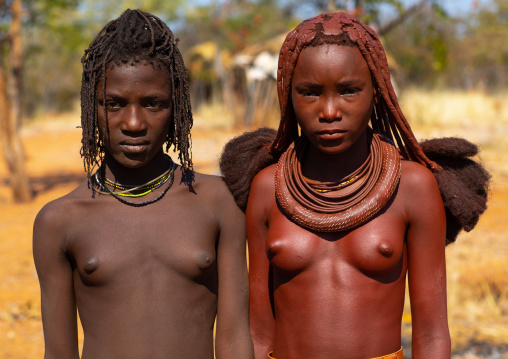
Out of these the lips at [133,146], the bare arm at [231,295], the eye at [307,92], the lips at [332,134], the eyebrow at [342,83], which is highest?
the eyebrow at [342,83]

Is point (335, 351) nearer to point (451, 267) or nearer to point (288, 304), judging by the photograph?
point (288, 304)

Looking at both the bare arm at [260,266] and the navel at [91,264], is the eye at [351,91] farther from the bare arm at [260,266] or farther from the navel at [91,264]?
the navel at [91,264]

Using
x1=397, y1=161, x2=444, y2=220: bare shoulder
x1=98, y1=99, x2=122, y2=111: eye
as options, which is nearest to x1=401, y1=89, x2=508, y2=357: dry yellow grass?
x1=397, y1=161, x2=444, y2=220: bare shoulder

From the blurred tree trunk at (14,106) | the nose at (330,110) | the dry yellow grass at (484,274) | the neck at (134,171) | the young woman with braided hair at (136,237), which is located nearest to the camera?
the nose at (330,110)

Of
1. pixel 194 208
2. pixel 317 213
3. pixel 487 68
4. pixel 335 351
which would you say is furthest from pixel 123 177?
pixel 487 68

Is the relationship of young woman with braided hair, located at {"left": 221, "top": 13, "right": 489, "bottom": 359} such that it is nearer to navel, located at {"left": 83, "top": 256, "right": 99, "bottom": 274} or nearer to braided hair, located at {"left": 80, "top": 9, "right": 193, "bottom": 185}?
braided hair, located at {"left": 80, "top": 9, "right": 193, "bottom": 185}

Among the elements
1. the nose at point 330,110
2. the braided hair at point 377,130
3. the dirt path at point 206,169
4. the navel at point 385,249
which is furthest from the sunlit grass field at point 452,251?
the nose at point 330,110

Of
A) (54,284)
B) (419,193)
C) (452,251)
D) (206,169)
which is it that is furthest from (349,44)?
(206,169)

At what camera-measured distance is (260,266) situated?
237cm

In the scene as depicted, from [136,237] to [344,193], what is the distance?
28.6 inches

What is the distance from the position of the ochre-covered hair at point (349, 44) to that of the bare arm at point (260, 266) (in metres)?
0.20

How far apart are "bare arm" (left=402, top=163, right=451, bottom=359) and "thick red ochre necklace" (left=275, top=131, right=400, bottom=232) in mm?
85

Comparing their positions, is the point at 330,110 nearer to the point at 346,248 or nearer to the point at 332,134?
the point at 332,134

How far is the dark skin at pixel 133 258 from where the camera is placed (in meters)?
2.18
